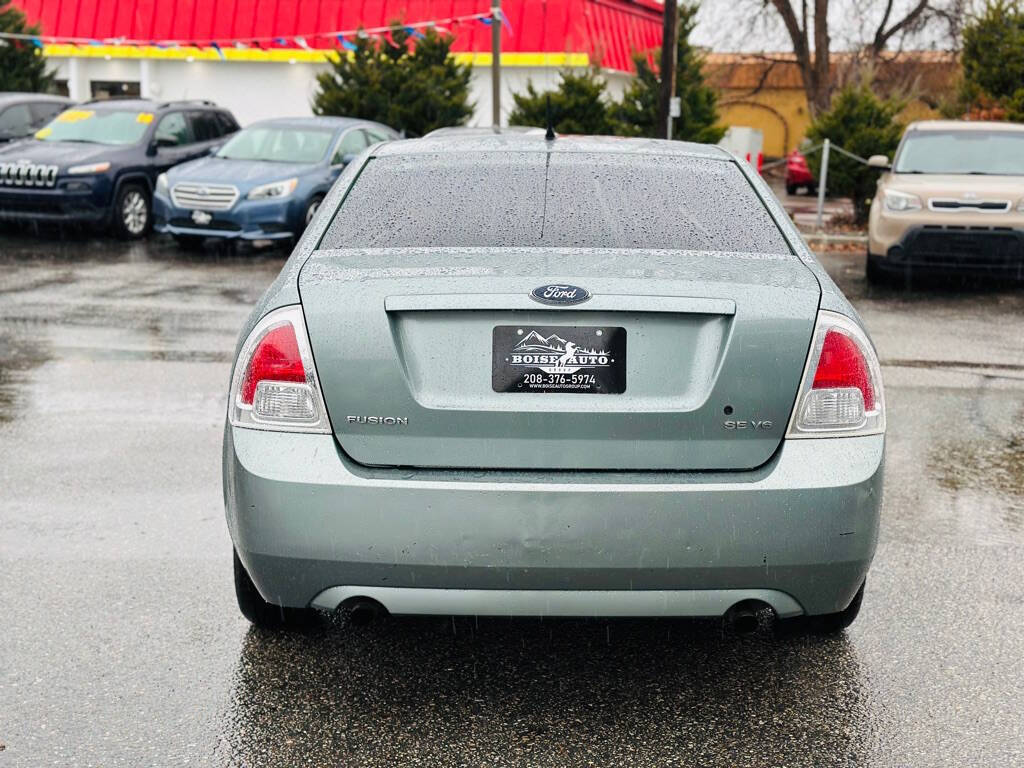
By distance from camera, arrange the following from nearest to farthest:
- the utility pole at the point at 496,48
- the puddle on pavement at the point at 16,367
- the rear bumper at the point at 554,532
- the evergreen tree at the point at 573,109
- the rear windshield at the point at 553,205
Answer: the rear bumper at the point at 554,532
the rear windshield at the point at 553,205
the puddle on pavement at the point at 16,367
the evergreen tree at the point at 573,109
the utility pole at the point at 496,48

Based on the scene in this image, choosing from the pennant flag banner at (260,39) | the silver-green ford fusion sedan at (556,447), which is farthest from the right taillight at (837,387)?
the pennant flag banner at (260,39)

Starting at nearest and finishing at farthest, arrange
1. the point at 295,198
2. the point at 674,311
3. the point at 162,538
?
the point at 674,311 → the point at 162,538 → the point at 295,198

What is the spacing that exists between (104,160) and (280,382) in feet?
45.6

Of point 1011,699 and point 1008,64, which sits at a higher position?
point 1008,64

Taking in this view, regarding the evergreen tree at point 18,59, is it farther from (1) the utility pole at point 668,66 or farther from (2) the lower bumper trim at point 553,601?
(2) the lower bumper trim at point 553,601

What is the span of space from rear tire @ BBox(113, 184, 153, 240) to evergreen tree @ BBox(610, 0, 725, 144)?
10005 mm

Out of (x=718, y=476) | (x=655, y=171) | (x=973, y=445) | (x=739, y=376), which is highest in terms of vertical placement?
(x=655, y=171)

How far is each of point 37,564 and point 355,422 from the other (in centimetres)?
199

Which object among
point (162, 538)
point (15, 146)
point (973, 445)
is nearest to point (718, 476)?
point (162, 538)

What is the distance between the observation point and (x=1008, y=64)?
21.8 m

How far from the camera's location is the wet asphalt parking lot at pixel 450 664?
3451mm

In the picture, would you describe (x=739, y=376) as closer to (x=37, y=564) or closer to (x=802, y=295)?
(x=802, y=295)

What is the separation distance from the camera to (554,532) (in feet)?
10.8

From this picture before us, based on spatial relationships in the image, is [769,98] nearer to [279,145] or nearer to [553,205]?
[279,145]
